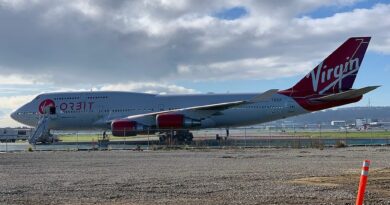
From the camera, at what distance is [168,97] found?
40406 millimetres

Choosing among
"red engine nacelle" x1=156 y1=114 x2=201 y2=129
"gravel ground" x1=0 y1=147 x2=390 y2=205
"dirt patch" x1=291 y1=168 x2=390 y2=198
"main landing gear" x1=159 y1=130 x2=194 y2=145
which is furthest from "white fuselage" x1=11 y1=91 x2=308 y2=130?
"dirt patch" x1=291 y1=168 x2=390 y2=198

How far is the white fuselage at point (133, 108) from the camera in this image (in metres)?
38.9

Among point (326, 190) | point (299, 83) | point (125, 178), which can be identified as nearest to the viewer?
Answer: point (326, 190)

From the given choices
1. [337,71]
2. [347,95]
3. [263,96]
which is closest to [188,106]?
[263,96]

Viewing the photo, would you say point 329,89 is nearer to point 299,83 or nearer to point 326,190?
point 299,83

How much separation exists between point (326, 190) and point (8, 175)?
9.23 metres

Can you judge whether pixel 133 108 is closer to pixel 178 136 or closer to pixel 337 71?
pixel 178 136

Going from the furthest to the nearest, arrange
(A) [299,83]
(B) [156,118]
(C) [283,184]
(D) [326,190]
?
(A) [299,83], (B) [156,118], (C) [283,184], (D) [326,190]

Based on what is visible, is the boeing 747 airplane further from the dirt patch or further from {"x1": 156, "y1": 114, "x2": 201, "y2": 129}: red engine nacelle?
the dirt patch

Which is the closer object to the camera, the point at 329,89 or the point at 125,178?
the point at 125,178

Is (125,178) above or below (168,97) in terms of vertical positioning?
below

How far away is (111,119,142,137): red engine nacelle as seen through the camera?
119 ft

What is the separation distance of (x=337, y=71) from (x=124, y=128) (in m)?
15.0

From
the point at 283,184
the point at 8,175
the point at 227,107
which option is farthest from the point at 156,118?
the point at 283,184
